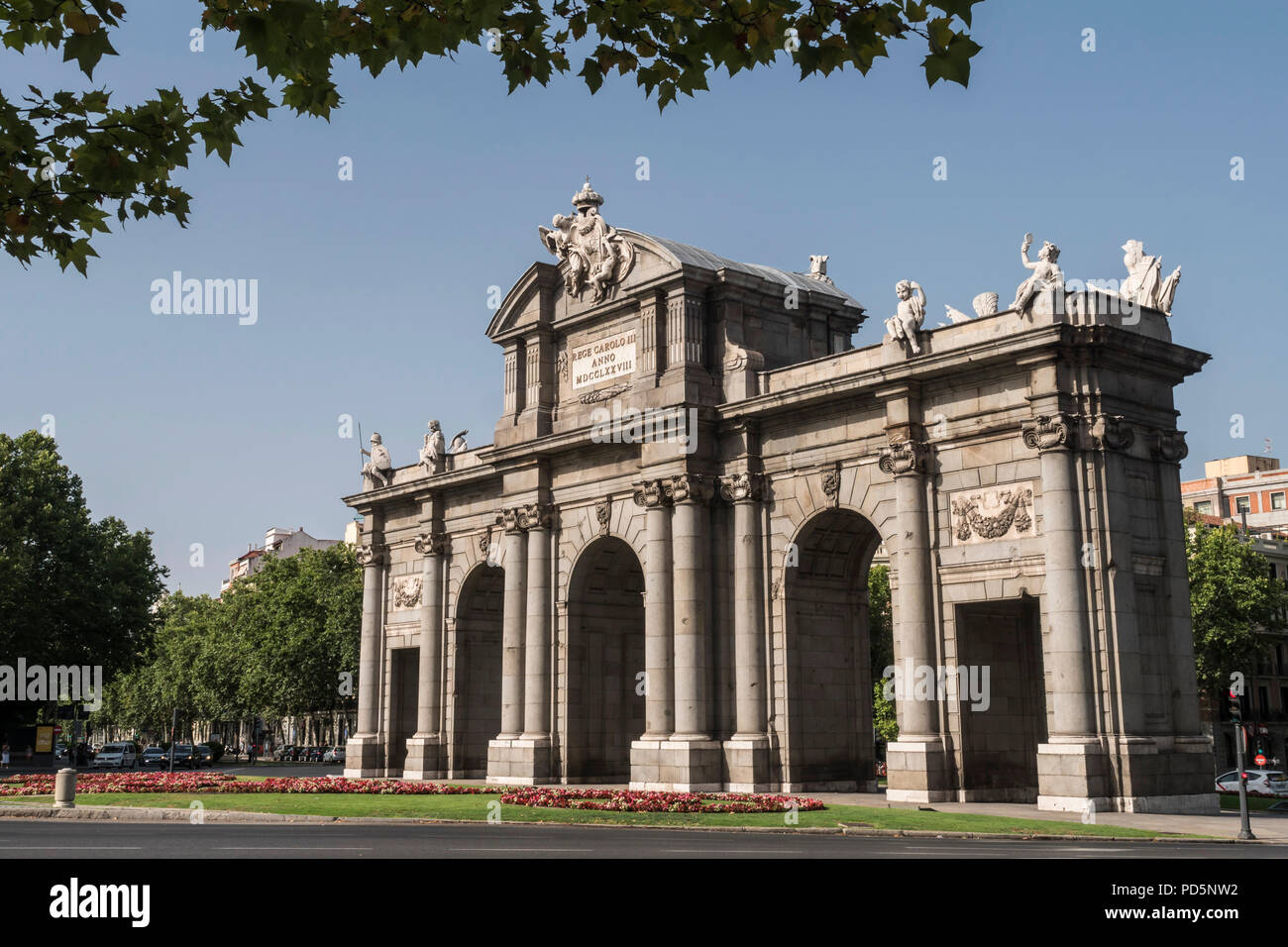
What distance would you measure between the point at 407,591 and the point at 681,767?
18782 mm

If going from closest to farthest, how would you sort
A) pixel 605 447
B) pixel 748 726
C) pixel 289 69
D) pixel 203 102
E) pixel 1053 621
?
pixel 289 69, pixel 203 102, pixel 1053 621, pixel 748 726, pixel 605 447

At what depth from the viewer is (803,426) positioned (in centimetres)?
3794

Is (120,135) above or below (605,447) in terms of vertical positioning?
below

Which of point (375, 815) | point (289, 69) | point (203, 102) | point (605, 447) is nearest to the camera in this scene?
point (289, 69)

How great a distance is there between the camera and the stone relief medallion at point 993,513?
32.4m

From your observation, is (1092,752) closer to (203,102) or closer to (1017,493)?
(1017,493)

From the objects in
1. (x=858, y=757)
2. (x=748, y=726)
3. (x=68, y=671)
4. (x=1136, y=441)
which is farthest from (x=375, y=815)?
(x=68, y=671)

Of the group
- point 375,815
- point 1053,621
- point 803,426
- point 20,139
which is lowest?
point 375,815

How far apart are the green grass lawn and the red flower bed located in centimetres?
76

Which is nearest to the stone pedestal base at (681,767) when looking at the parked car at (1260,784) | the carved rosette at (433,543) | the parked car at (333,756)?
the carved rosette at (433,543)

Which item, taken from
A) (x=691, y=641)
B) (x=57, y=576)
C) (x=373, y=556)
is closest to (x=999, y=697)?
(x=691, y=641)

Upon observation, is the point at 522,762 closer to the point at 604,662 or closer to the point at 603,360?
the point at 604,662

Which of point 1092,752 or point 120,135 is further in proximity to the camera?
point 1092,752
